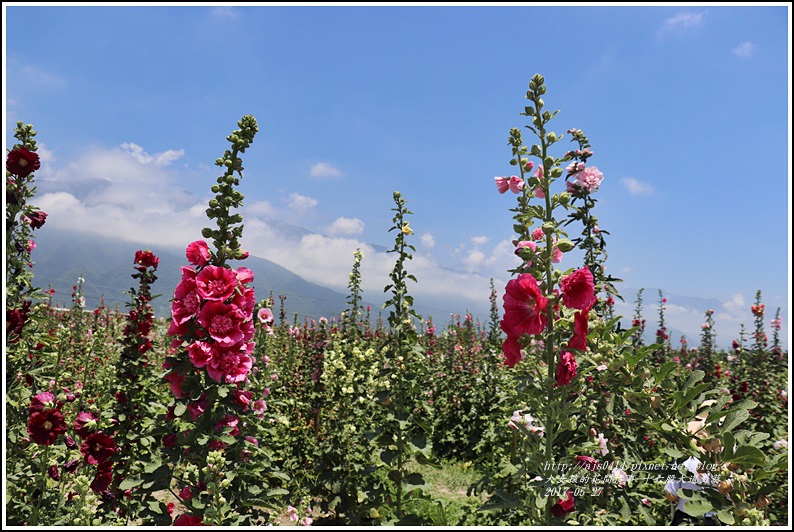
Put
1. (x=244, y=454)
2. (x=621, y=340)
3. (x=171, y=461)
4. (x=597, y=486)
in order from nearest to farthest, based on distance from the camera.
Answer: (x=621, y=340), (x=597, y=486), (x=171, y=461), (x=244, y=454)

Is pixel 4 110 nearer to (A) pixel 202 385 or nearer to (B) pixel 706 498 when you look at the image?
(A) pixel 202 385

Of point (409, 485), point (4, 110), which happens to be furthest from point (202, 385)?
point (409, 485)

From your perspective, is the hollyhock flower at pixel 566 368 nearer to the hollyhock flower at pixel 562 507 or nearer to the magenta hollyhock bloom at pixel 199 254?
the hollyhock flower at pixel 562 507

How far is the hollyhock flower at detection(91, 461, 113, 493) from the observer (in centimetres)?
313

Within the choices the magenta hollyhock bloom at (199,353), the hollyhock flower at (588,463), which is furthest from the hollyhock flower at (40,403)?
the hollyhock flower at (588,463)

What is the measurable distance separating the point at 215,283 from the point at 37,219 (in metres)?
1.59

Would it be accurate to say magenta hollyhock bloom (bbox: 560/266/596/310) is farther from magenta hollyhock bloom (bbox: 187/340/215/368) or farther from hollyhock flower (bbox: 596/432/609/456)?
magenta hollyhock bloom (bbox: 187/340/215/368)

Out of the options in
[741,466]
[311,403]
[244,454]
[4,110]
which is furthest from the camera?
[311,403]

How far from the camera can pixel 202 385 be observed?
252 cm

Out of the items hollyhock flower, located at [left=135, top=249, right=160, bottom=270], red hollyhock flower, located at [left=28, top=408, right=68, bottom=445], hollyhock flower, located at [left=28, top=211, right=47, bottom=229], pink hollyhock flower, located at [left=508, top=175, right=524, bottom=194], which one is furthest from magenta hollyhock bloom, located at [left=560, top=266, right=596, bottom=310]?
hollyhock flower, located at [left=28, top=211, right=47, bottom=229]

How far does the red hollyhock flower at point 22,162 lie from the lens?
2.67m

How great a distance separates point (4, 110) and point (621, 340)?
2.64 m

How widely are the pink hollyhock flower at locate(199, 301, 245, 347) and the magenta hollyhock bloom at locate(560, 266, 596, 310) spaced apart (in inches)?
63.9

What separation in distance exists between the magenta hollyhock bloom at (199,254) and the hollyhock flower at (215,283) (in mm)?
132
